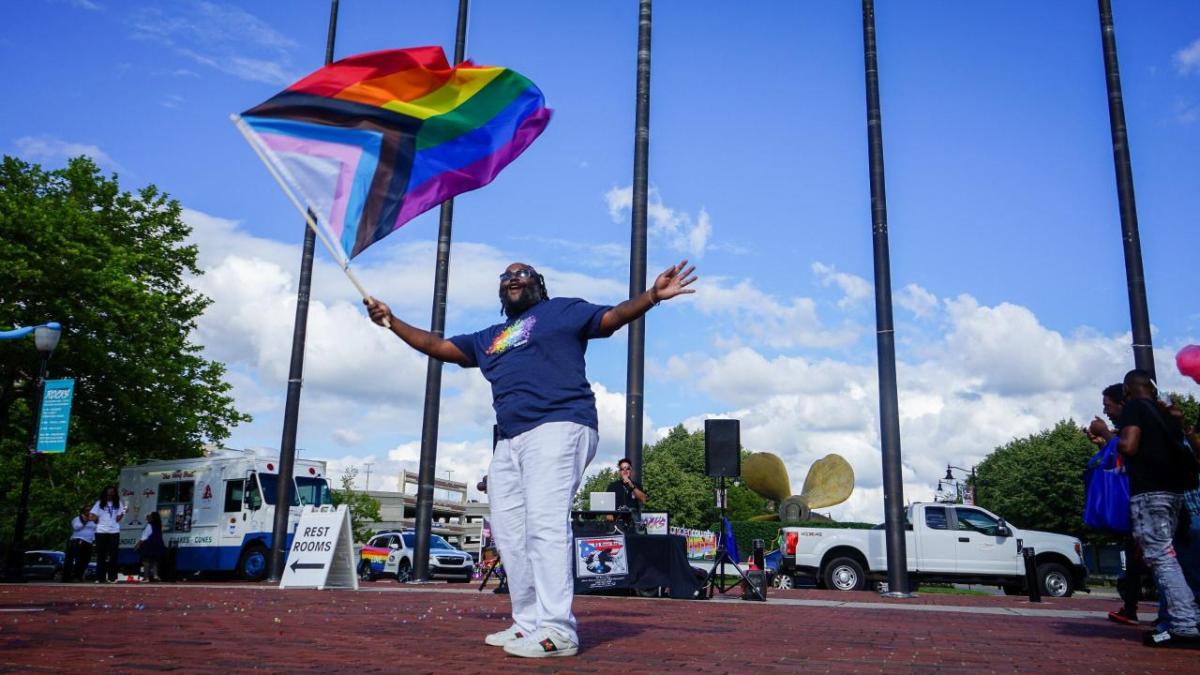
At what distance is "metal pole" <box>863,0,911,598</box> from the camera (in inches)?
533

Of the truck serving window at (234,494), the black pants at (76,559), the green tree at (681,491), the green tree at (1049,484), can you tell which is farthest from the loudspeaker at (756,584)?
the green tree at (681,491)

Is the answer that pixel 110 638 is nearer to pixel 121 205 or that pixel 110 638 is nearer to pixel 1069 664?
pixel 1069 664

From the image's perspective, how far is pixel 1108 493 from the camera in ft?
23.6

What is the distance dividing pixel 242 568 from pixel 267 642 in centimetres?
1825

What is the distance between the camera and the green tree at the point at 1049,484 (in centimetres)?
5047

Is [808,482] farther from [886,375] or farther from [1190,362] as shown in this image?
[1190,362]

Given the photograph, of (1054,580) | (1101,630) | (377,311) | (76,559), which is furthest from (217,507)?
(1101,630)

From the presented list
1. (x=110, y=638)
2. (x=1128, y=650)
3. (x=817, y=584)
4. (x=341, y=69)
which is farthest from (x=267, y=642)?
(x=817, y=584)

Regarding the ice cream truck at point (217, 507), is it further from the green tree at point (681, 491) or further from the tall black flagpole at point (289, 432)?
the green tree at point (681, 491)

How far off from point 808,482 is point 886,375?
150 ft

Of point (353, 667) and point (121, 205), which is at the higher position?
point (121, 205)

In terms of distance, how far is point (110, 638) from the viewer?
5.22 m

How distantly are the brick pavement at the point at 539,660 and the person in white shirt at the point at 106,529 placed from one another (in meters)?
11.1

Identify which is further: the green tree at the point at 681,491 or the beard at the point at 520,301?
the green tree at the point at 681,491
